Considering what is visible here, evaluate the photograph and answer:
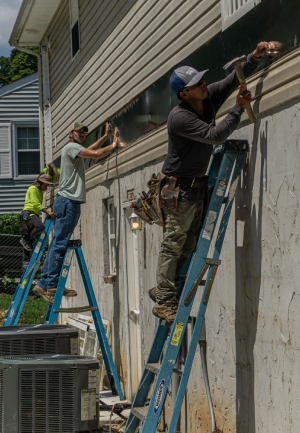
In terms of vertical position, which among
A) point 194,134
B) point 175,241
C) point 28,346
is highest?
point 194,134

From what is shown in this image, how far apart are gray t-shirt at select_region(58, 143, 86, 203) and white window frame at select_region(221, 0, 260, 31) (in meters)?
3.13

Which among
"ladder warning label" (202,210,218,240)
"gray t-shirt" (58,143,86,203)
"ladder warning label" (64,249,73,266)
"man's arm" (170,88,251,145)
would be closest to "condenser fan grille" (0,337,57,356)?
"ladder warning label" (64,249,73,266)

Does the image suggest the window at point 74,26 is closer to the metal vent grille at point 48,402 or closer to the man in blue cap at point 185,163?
the man in blue cap at point 185,163

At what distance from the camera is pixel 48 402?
4.32m

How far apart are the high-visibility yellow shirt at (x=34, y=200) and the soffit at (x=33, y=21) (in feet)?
15.3

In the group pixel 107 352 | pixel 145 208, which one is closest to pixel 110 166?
pixel 107 352

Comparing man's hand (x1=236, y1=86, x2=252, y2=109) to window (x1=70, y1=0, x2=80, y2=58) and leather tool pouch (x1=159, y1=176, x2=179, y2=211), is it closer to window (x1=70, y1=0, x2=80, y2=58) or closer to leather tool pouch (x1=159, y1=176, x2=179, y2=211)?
leather tool pouch (x1=159, y1=176, x2=179, y2=211)

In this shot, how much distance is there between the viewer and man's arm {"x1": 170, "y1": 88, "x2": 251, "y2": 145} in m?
3.64

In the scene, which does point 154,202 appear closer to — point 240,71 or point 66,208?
point 240,71

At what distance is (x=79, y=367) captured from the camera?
171 inches

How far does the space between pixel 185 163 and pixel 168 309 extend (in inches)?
44.8

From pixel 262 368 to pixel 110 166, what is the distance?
4.78 meters

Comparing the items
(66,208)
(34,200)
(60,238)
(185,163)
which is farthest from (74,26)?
(185,163)

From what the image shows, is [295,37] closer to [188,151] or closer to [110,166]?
[188,151]
